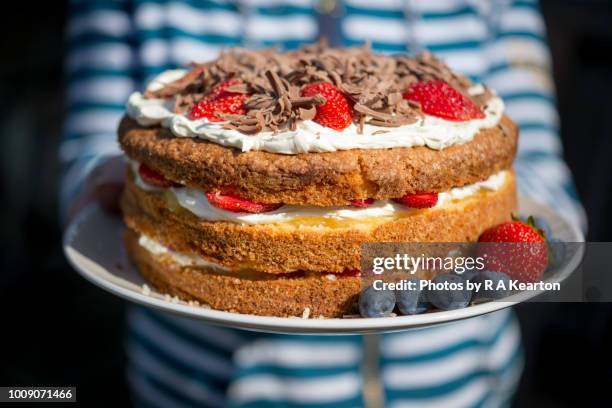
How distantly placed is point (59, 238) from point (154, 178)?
5.22m

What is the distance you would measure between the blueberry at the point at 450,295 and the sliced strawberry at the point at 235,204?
24.4 inches

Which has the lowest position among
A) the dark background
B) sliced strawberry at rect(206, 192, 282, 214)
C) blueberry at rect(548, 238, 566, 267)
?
the dark background

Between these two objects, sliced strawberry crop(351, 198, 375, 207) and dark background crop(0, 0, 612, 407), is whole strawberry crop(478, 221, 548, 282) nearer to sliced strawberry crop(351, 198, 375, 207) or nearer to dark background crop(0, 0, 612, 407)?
sliced strawberry crop(351, 198, 375, 207)

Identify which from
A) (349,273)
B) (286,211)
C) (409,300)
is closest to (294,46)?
(286,211)

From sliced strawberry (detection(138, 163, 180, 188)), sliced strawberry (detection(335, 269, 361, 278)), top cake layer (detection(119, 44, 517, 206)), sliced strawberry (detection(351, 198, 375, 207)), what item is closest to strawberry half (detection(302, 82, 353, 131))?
top cake layer (detection(119, 44, 517, 206))

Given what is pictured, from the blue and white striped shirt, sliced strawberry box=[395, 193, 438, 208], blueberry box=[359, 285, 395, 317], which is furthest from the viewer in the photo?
the blue and white striped shirt

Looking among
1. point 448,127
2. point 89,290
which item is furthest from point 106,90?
point 89,290

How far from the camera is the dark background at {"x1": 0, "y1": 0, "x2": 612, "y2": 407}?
5.46m

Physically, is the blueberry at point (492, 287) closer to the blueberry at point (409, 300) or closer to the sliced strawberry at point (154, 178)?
the blueberry at point (409, 300)

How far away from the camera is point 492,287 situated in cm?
214

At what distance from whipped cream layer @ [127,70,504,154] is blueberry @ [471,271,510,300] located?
496 mm

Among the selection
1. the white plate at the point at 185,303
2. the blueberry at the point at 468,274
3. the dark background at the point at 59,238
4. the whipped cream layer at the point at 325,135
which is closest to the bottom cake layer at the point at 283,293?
the white plate at the point at 185,303

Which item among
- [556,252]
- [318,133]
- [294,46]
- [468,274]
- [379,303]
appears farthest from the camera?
[294,46]

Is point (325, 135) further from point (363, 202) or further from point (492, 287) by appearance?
point (492, 287)
